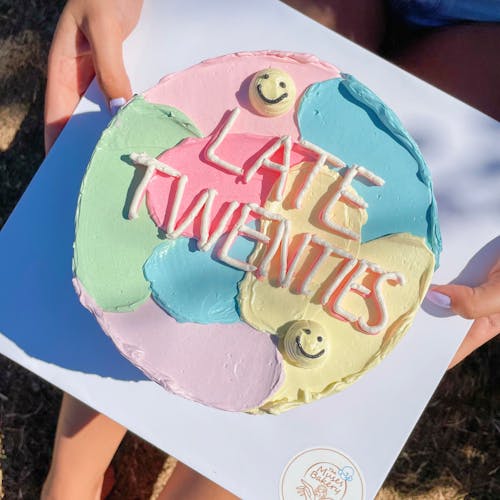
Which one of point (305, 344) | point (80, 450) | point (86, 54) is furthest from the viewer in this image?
point (80, 450)

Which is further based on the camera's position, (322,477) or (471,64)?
(471,64)

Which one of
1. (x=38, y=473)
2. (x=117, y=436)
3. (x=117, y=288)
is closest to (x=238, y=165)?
(x=117, y=288)

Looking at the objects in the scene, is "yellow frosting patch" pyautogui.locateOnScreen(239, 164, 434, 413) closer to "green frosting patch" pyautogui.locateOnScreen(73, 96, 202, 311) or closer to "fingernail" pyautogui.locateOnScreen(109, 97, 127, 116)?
"green frosting patch" pyautogui.locateOnScreen(73, 96, 202, 311)

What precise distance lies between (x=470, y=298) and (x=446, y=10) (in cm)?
52

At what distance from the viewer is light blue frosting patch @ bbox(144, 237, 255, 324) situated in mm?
842

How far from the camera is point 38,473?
1477 millimetres

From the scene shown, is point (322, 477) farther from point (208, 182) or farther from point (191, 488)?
point (208, 182)

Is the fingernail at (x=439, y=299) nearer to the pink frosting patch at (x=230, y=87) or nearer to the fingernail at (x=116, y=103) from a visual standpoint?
the pink frosting patch at (x=230, y=87)

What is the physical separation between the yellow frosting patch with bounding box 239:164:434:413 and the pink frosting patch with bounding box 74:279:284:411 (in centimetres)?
3

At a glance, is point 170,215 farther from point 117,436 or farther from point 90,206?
point 117,436

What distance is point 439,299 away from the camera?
3.06ft

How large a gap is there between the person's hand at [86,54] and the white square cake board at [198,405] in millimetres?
43

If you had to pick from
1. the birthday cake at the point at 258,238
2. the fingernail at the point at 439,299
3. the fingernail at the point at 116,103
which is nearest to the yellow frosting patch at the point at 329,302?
the birthday cake at the point at 258,238

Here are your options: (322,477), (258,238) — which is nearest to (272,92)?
(258,238)
